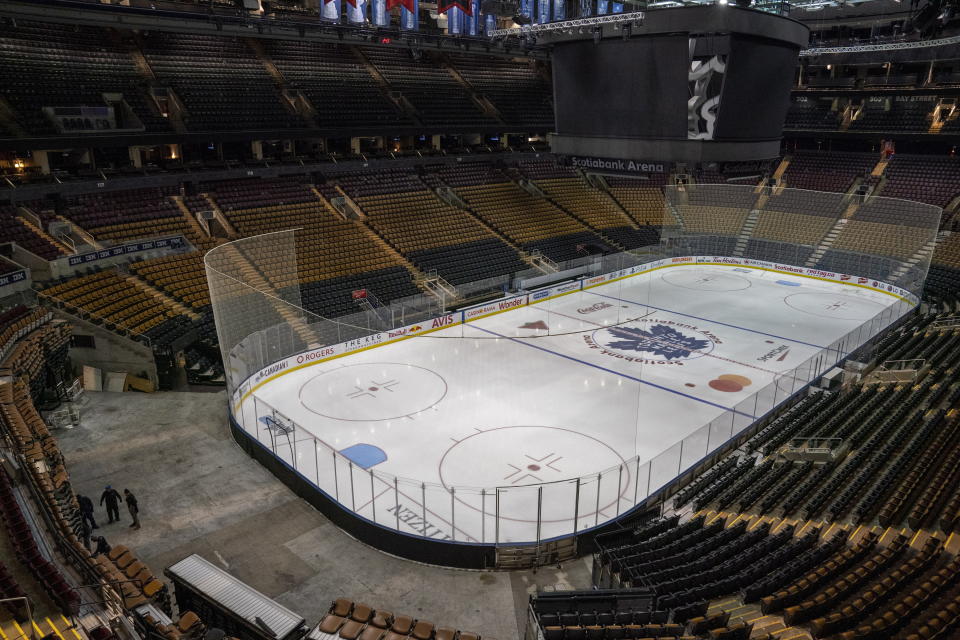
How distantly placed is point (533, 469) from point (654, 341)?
10.3 meters

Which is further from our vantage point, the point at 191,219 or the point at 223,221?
the point at 223,221

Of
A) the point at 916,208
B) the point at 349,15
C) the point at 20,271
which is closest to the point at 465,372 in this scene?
the point at 20,271

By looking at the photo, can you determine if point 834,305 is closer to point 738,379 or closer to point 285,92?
point 738,379

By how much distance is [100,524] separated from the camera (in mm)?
11883

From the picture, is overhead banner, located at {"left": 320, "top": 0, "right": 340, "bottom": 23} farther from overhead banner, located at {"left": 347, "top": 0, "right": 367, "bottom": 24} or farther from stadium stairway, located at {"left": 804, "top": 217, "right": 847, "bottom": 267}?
stadium stairway, located at {"left": 804, "top": 217, "right": 847, "bottom": 267}

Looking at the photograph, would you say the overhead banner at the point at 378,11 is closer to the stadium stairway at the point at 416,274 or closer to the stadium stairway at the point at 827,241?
the stadium stairway at the point at 416,274

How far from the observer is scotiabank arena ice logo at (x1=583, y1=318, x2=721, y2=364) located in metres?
20.8

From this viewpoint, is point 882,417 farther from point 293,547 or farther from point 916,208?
point 916,208

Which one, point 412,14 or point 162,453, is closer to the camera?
point 162,453

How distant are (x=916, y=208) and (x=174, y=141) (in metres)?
32.4

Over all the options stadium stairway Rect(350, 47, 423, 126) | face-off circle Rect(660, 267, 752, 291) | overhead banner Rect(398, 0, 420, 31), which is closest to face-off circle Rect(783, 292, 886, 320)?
face-off circle Rect(660, 267, 752, 291)

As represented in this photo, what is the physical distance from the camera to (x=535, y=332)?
77.7 ft

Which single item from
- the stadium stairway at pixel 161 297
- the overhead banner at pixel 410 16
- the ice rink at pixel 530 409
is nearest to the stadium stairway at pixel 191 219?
the stadium stairway at pixel 161 297

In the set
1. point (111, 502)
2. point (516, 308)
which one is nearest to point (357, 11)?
point (516, 308)
